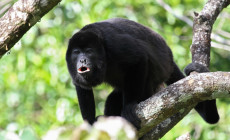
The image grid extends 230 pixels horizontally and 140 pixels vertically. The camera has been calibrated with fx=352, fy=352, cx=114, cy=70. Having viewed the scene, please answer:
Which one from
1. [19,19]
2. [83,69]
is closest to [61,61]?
[83,69]

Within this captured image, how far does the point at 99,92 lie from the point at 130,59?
3.66 m

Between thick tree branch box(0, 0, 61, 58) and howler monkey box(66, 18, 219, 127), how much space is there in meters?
0.91

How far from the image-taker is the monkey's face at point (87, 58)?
122 inches

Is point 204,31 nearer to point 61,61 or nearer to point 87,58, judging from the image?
point 87,58

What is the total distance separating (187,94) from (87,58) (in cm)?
107

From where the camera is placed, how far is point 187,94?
239 centimetres

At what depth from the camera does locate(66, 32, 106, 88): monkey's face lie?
3090mm

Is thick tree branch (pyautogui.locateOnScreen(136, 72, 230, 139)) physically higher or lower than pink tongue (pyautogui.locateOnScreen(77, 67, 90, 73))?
lower

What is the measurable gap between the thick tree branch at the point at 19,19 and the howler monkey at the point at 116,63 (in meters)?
0.91

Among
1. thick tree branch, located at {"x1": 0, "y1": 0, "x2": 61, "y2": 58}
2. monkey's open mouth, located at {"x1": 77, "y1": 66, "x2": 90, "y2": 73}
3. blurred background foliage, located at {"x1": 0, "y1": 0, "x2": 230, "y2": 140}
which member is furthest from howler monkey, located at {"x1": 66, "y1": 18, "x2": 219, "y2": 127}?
blurred background foliage, located at {"x1": 0, "y1": 0, "x2": 230, "y2": 140}

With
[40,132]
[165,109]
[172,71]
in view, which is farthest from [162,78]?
[40,132]

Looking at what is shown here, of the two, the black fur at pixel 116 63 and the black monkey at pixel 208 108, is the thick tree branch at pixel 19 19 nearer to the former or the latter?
the black fur at pixel 116 63

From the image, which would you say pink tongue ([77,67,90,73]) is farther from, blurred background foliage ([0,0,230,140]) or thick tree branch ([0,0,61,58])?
blurred background foliage ([0,0,230,140])

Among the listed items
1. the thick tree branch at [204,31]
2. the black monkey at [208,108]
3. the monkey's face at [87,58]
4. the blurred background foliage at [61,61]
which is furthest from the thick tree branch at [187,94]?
the blurred background foliage at [61,61]
